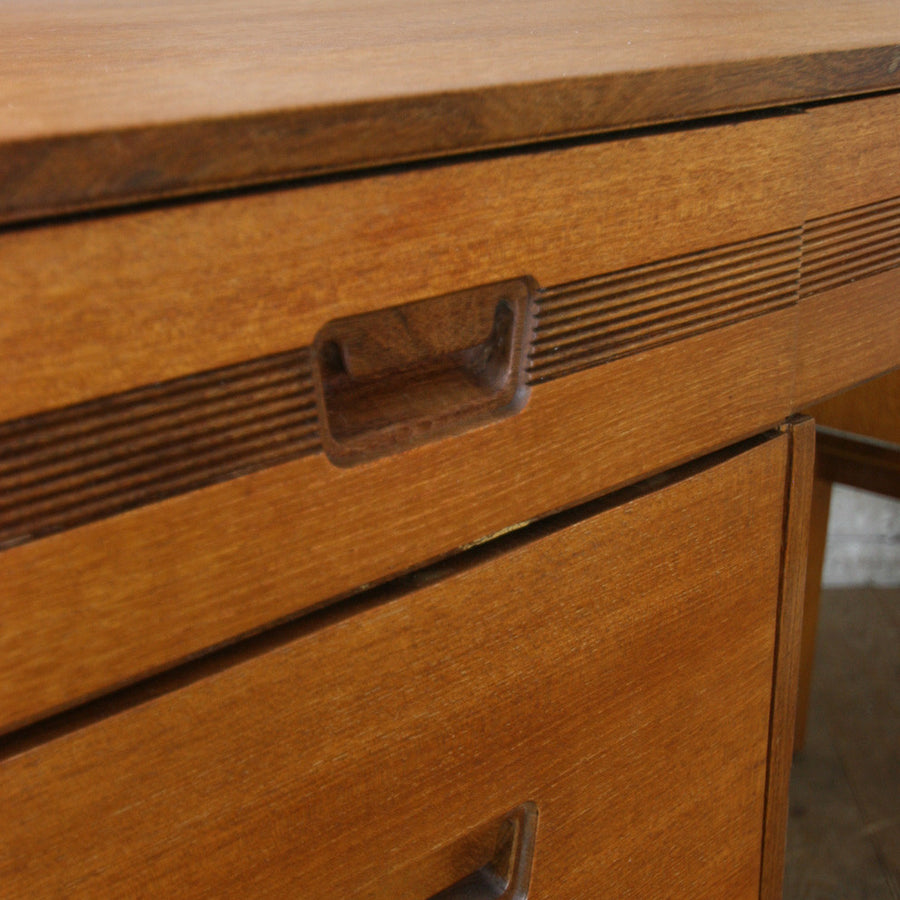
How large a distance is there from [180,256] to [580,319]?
163 millimetres

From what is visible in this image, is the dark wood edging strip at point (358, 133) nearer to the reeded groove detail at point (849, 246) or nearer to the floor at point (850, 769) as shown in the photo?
the reeded groove detail at point (849, 246)

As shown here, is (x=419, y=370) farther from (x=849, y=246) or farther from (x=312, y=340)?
(x=849, y=246)

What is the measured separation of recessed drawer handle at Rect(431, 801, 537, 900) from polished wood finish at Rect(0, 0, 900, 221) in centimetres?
28

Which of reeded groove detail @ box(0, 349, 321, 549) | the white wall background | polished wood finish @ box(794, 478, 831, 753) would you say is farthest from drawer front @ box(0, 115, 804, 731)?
the white wall background

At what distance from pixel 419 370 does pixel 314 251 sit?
8cm

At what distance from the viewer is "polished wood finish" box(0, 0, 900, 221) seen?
10.2 inches

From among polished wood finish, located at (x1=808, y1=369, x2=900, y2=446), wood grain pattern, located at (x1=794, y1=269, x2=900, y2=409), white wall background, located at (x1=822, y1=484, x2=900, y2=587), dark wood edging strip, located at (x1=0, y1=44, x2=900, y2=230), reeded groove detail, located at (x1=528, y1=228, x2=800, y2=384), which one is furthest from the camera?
white wall background, located at (x1=822, y1=484, x2=900, y2=587)

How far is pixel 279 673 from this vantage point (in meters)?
0.33

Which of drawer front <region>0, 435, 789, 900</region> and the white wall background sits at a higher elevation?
drawer front <region>0, 435, 789, 900</region>

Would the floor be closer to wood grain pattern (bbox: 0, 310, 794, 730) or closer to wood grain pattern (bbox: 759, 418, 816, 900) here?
wood grain pattern (bbox: 759, 418, 816, 900)

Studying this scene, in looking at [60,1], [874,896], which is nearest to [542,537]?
[60,1]

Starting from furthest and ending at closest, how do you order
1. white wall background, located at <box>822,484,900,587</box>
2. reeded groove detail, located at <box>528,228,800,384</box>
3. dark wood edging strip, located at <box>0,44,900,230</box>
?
1. white wall background, located at <box>822,484,900,587</box>
2. reeded groove detail, located at <box>528,228,800,384</box>
3. dark wood edging strip, located at <box>0,44,900,230</box>

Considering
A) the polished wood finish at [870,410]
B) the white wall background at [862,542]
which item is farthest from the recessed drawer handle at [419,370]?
the white wall background at [862,542]

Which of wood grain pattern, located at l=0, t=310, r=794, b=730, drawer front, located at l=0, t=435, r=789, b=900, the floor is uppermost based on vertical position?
wood grain pattern, located at l=0, t=310, r=794, b=730
